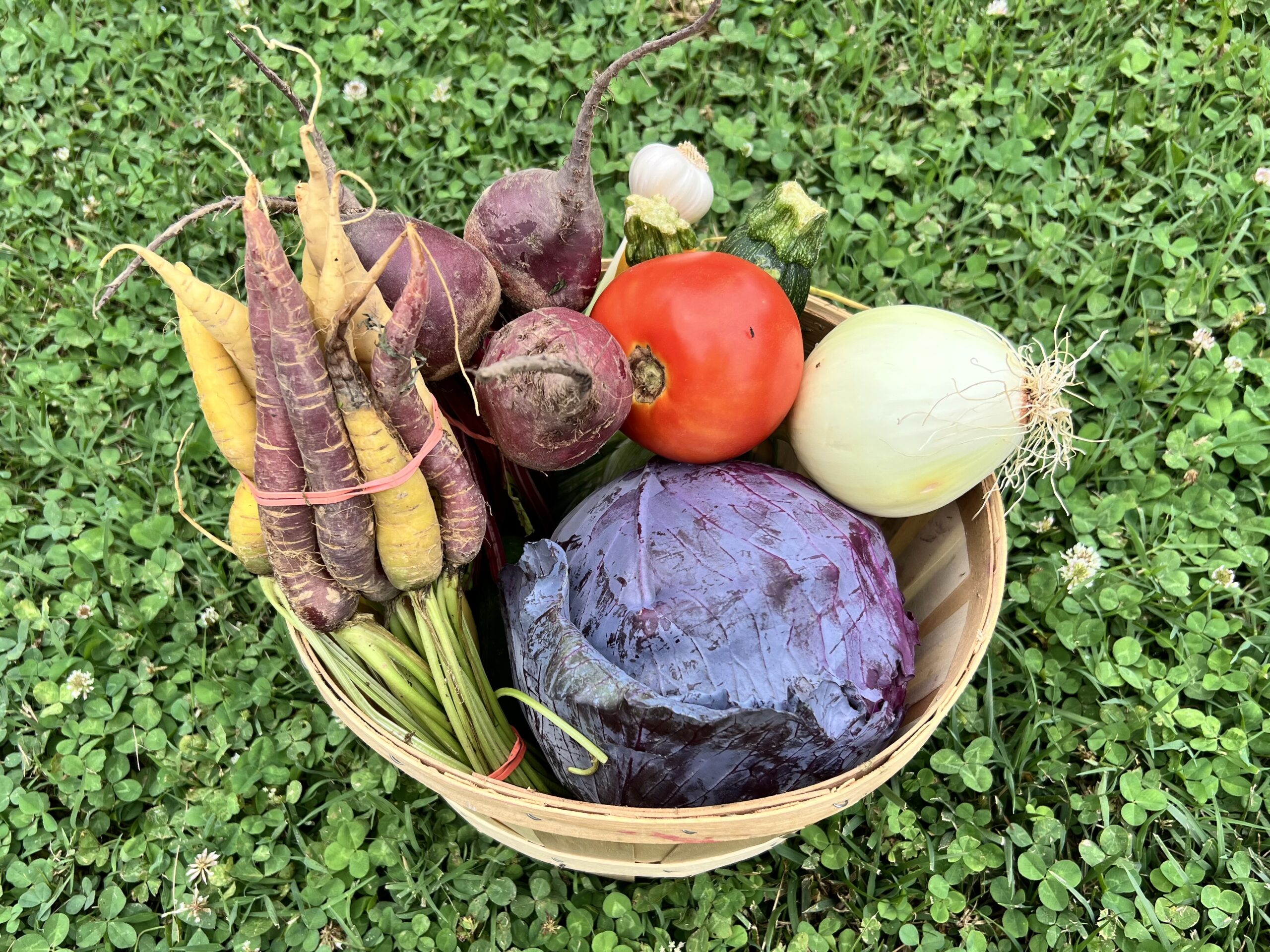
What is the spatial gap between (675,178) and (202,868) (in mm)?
1478

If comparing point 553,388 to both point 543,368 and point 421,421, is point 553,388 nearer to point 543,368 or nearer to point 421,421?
point 543,368

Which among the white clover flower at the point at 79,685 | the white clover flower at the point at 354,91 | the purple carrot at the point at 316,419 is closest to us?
the purple carrot at the point at 316,419

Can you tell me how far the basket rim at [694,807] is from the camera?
1.03 metres

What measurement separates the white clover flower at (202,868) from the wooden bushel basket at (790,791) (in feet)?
1.60

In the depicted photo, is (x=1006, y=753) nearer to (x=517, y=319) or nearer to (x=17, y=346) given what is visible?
(x=517, y=319)

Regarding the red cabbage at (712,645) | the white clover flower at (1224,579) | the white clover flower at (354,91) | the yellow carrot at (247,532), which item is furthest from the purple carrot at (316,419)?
the white clover flower at (1224,579)

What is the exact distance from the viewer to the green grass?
4.96 ft

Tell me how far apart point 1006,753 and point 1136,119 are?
153 centimetres

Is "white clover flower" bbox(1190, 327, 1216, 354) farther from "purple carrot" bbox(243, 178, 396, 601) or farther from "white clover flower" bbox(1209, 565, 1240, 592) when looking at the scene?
"purple carrot" bbox(243, 178, 396, 601)

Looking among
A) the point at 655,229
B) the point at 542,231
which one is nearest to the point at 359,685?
the point at 542,231

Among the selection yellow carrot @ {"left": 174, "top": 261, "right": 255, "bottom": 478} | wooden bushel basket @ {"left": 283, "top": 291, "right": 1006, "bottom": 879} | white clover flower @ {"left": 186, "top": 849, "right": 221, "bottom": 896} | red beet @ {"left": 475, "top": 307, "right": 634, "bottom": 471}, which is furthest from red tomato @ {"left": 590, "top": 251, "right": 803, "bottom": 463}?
white clover flower @ {"left": 186, "top": 849, "right": 221, "bottom": 896}

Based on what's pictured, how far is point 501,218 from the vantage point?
1.36 meters

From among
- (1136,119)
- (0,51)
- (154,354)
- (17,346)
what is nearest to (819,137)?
(1136,119)

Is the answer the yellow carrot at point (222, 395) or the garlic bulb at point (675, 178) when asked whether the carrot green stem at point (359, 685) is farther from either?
the garlic bulb at point (675, 178)
